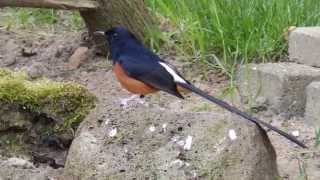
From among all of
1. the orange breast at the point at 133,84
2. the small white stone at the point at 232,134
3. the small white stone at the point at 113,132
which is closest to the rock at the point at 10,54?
the orange breast at the point at 133,84

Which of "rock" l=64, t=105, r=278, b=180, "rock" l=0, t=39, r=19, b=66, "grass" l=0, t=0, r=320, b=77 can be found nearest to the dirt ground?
"rock" l=0, t=39, r=19, b=66

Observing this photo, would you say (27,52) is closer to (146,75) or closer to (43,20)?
(43,20)

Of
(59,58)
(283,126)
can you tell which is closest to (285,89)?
(283,126)

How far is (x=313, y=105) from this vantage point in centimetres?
497

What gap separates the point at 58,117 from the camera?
14.9 ft

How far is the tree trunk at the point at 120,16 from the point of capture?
5770 mm

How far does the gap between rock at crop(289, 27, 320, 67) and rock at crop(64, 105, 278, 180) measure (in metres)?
1.46

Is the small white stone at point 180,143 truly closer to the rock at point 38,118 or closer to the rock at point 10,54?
the rock at point 38,118

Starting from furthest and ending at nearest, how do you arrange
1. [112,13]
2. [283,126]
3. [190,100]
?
[112,13], [190,100], [283,126]

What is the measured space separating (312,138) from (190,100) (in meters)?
0.91

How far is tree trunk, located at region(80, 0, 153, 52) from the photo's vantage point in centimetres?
577

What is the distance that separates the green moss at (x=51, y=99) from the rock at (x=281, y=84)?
1.14 meters

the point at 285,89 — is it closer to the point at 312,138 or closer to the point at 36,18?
the point at 312,138

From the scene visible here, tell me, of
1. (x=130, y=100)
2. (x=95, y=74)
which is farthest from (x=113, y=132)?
(x=95, y=74)
